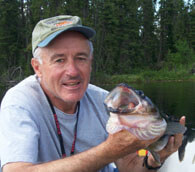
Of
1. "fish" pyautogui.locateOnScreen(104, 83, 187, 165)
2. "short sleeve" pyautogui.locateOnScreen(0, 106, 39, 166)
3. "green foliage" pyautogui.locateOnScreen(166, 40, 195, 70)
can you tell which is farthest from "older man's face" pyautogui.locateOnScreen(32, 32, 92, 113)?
"green foliage" pyautogui.locateOnScreen(166, 40, 195, 70)

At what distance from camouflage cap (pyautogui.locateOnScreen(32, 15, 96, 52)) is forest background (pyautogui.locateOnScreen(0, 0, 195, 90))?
1900cm

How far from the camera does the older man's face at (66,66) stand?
1757 mm

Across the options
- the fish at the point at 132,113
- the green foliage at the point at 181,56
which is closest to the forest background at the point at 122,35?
the green foliage at the point at 181,56

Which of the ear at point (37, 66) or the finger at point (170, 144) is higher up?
the ear at point (37, 66)

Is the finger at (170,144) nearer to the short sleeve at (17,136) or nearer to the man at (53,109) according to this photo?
the man at (53,109)

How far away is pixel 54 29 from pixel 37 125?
0.70m

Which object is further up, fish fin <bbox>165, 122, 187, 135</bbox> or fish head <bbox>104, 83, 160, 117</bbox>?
fish head <bbox>104, 83, 160, 117</bbox>

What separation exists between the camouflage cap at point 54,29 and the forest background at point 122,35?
19.0 meters

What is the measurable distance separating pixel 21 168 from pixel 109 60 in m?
29.4

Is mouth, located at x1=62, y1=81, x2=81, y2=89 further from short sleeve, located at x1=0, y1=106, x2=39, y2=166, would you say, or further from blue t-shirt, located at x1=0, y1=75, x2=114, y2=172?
short sleeve, located at x1=0, y1=106, x2=39, y2=166

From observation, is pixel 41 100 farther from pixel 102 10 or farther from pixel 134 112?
pixel 102 10

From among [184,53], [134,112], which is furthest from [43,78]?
[184,53]

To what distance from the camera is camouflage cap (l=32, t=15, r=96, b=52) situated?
5.70 feet

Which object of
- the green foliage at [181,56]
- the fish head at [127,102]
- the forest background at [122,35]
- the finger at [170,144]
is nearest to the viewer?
the fish head at [127,102]
